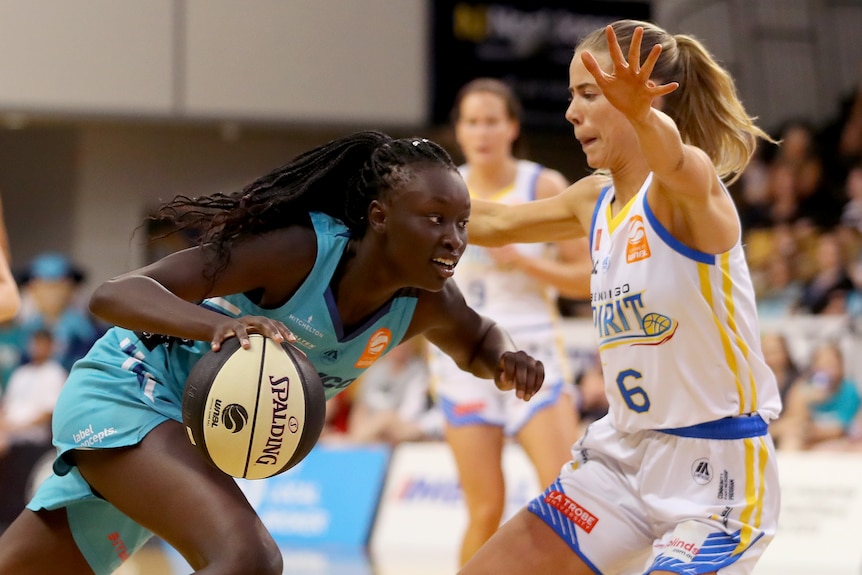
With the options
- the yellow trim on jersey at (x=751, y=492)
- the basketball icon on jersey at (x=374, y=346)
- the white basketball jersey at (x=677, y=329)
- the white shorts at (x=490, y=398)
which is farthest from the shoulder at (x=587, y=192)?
the white shorts at (x=490, y=398)

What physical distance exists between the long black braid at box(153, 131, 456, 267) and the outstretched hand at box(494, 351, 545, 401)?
59cm

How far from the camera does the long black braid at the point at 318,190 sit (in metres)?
3.10

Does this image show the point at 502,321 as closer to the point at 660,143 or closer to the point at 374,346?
the point at 374,346

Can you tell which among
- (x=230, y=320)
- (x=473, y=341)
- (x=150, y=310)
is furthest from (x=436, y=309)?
(x=150, y=310)

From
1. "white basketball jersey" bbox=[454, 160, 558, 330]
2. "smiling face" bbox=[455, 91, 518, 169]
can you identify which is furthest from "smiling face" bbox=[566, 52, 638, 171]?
"smiling face" bbox=[455, 91, 518, 169]

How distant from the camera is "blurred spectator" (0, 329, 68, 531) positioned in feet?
30.3

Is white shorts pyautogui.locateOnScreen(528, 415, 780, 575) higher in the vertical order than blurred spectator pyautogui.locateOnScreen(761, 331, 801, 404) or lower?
higher

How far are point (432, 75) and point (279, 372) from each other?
9.01 m

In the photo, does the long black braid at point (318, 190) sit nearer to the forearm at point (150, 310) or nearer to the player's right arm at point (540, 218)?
the forearm at point (150, 310)

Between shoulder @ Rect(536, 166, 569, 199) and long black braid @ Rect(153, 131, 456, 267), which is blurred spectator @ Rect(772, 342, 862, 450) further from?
long black braid @ Rect(153, 131, 456, 267)

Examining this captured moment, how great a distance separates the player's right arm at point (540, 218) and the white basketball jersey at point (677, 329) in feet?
1.36

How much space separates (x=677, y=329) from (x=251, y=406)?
3.59 ft

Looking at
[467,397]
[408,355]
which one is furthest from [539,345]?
[408,355]

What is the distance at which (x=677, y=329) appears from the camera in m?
3.07
